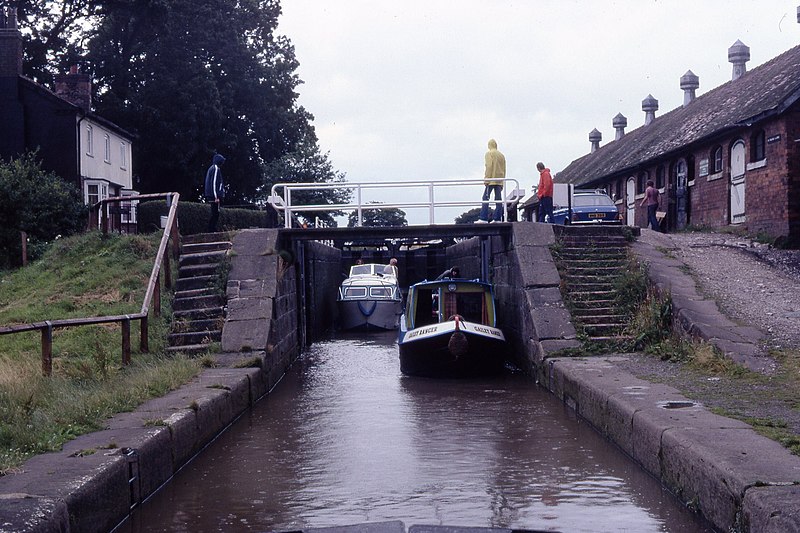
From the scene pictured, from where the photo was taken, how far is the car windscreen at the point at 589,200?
1035 inches

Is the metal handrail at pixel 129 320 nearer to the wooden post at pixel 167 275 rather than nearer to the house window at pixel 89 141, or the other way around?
the wooden post at pixel 167 275

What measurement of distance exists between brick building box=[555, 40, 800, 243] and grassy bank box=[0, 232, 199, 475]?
1437 centimetres

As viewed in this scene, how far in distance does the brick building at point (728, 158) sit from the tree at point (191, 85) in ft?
48.9

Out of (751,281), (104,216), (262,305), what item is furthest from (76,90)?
(751,281)

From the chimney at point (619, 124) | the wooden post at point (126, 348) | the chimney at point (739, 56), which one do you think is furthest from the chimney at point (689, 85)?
the wooden post at point (126, 348)

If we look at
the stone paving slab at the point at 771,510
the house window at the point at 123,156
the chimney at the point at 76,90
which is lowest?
the stone paving slab at the point at 771,510

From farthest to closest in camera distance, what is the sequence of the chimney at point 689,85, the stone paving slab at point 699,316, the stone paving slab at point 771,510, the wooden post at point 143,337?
the chimney at point 689,85
the wooden post at point 143,337
the stone paving slab at point 699,316
the stone paving slab at point 771,510

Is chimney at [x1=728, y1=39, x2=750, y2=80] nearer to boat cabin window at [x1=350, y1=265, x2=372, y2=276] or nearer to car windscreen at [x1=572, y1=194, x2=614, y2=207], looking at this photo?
car windscreen at [x1=572, y1=194, x2=614, y2=207]

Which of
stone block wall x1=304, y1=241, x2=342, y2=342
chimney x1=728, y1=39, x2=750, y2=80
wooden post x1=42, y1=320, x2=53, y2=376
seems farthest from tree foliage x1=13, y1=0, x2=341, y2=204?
wooden post x1=42, y1=320, x2=53, y2=376

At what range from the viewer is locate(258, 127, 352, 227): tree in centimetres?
4194

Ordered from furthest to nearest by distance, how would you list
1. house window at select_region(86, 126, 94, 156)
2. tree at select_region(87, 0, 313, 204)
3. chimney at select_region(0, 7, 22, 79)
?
tree at select_region(87, 0, 313, 204)
house window at select_region(86, 126, 94, 156)
chimney at select_region(0, 7, 22, 79)

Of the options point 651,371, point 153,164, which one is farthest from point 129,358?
point 153,164

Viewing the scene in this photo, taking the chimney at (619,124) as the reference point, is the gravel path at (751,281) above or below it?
below

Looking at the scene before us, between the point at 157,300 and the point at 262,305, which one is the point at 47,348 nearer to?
the point at 157,300
